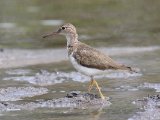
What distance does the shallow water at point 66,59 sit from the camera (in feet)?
34.2

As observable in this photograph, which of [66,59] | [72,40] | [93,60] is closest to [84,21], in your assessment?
[66,59]

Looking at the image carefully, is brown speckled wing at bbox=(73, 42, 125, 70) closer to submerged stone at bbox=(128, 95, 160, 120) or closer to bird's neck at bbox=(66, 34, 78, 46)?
bird's neck at bbox=(66, 34, 78, 46)

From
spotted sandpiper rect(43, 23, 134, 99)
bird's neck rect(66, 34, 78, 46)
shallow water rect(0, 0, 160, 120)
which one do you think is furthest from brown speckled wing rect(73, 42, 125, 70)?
shallow water rect(0, 0, 160, 120)

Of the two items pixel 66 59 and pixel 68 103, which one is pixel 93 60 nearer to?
pixel 68 103

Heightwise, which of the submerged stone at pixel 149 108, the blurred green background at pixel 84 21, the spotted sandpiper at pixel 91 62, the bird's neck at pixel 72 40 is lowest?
the submerged stone at pixel 149 108

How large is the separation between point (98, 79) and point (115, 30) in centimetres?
667

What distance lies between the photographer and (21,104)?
1085 centimetres

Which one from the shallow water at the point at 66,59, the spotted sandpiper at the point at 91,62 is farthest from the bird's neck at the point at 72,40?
the shallow water at the point at 66,59

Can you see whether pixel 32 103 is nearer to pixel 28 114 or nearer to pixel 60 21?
pixel 28 114

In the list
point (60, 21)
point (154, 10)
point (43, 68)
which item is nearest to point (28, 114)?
point (43, 68)

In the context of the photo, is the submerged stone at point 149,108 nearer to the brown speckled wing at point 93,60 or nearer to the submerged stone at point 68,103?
the submerged stone at point 68,103

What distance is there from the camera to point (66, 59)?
16172mm

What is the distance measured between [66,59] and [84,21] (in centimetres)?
557

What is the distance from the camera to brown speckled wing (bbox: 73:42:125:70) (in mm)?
11281
